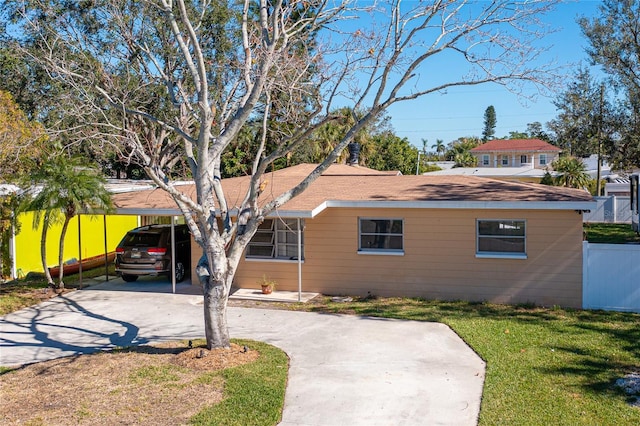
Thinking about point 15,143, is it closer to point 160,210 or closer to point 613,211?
point 160,210

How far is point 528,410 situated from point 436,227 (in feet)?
23.4

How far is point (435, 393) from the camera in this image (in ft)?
26.9

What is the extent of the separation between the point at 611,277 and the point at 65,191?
12.3 meters

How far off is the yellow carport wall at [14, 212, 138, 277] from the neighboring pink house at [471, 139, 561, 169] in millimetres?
49254

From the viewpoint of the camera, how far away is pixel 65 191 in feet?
46.0

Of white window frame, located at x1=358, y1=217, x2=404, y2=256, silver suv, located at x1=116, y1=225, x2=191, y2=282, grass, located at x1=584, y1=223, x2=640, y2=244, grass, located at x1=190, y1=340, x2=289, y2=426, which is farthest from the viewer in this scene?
grass, located at x1=584, y1=223, x2=640, y2=244

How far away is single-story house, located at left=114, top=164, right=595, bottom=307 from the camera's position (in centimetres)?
1340

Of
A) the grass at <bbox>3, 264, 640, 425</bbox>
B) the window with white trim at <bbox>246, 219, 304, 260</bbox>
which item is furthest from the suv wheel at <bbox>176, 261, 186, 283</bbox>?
the grass at <bbox>3, 264, 640, 425</bbox>

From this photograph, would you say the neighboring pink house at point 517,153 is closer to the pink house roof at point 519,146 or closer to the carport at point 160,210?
the pink house roof at point 519,146

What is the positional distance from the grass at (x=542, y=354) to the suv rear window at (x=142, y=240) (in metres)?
5.08

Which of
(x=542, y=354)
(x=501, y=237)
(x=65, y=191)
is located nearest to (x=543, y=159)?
(x=501, y=237)

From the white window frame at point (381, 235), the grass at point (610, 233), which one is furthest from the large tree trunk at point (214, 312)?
the grass at point (610, 233)

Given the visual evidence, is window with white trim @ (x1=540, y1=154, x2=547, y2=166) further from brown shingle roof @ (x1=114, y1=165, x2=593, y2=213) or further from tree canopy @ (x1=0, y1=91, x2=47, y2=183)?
tree canopy @ (x1=0, y1=91, x2=47, y2=183)

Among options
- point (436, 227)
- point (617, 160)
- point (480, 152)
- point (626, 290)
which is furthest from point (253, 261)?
point (480, 152)
